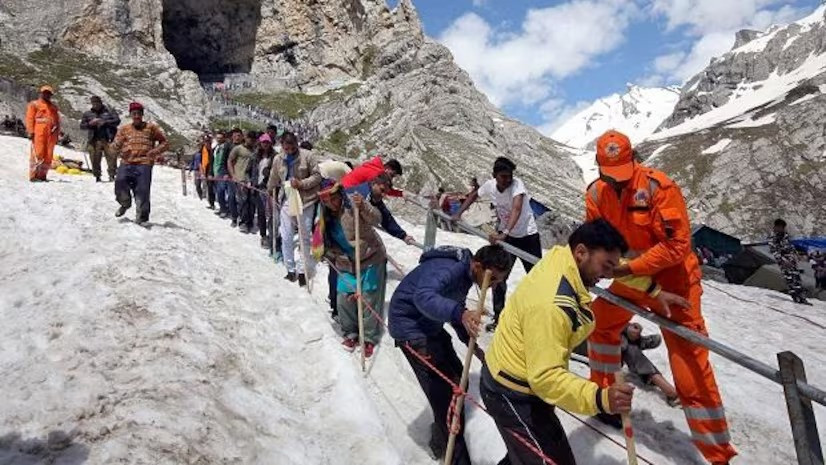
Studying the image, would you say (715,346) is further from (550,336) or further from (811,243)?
(811,243)

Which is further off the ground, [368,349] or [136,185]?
[136,185]

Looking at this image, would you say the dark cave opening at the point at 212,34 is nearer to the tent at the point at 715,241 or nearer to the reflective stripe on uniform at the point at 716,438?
the tent at the point at 715,241

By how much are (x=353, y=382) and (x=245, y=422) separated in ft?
4.85

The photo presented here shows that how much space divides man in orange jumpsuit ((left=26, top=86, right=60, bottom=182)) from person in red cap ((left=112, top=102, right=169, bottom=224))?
6229 mm

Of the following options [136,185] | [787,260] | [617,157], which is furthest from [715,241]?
[617,157]

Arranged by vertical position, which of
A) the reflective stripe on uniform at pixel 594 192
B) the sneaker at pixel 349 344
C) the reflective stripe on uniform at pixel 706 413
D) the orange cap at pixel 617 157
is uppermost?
the orange cap at pixel 617 157

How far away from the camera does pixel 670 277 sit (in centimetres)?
512

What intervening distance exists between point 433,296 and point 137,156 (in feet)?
28.5

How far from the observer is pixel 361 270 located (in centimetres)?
749

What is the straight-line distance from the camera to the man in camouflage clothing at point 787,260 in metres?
13.7

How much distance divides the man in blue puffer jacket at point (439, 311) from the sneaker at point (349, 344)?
1771 millimetres

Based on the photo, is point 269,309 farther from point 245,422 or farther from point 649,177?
point 649,177

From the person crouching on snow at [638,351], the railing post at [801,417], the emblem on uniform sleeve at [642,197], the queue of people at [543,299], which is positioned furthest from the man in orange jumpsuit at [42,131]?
the railing post at [801,417]

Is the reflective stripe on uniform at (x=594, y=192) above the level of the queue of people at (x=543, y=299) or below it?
above
